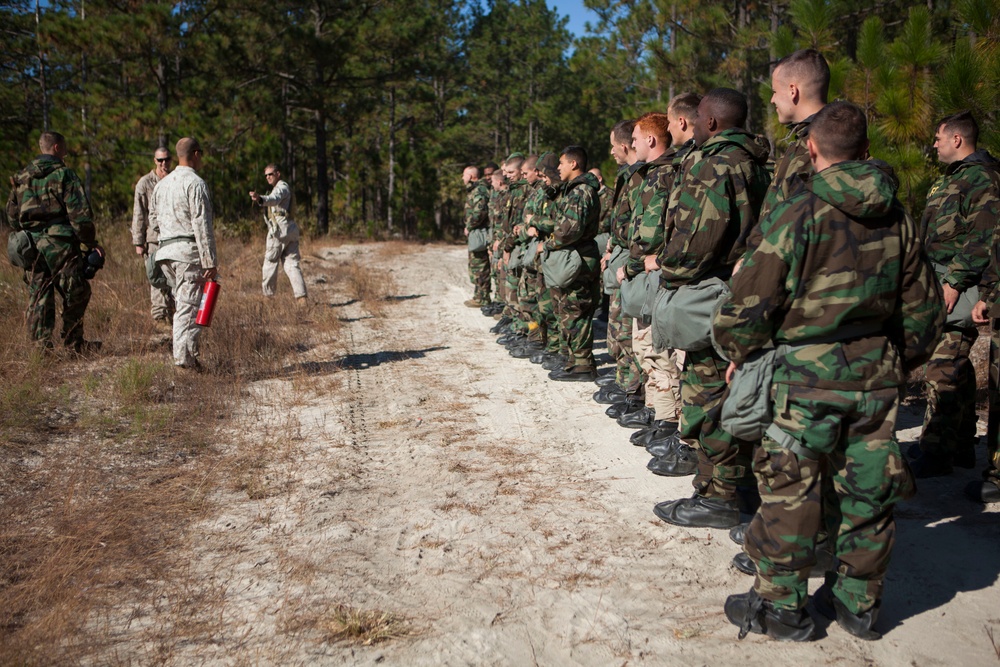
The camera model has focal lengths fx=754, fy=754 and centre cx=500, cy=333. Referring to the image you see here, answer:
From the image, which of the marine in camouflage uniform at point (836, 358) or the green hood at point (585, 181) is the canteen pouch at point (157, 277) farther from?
the marine in camouflage uniform at point (836, 358)

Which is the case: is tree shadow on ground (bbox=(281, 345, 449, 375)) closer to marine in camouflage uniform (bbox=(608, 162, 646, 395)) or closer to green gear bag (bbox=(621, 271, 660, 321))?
marine in camouflage uniform (bbox=(608, 162, 646, 395))

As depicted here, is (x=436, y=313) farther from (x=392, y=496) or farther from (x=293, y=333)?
(x=392, y=496)

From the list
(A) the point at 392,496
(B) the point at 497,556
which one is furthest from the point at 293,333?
(B) the point at 497,556

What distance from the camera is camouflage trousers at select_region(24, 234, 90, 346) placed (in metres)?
7.18

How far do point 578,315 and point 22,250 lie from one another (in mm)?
5268

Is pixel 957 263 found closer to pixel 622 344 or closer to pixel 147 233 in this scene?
pixel 622 344

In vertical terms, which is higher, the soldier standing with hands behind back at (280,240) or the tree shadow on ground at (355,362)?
the soldier standing with hands behind back at (280,240)

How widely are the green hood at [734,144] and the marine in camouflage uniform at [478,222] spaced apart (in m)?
7.55

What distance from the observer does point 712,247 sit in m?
3.75

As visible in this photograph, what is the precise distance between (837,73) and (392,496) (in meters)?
5.96

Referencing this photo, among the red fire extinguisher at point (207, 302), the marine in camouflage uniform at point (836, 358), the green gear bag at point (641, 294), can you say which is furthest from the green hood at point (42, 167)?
the marine in camouflage uniform at point (836, 358)

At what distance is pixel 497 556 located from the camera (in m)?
3.68

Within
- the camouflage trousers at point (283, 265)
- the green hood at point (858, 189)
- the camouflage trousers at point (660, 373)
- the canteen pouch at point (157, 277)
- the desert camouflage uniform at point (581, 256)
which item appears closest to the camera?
the green hood at point (858, 189)

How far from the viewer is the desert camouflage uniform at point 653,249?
4691 mm
